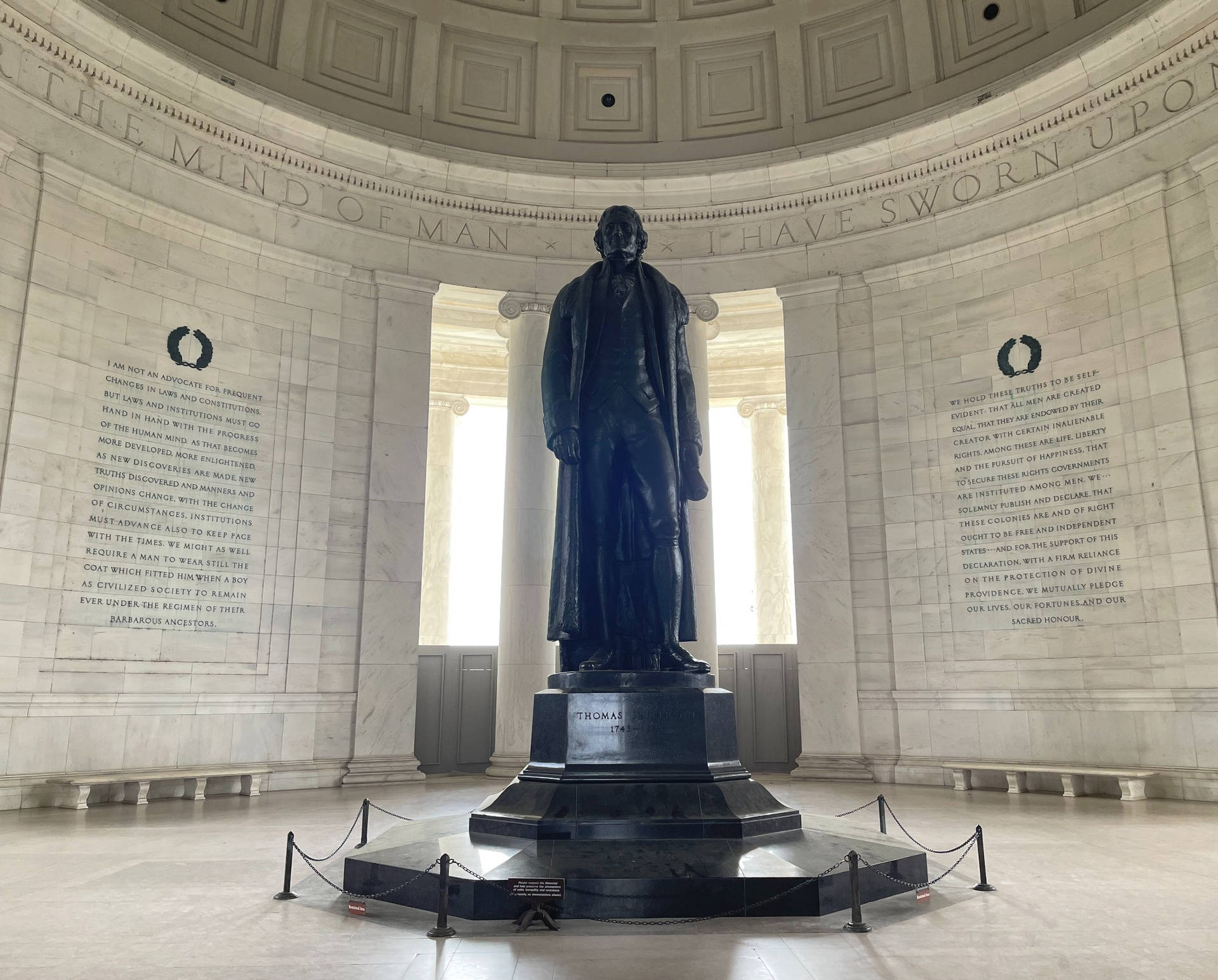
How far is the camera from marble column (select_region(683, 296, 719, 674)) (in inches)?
600

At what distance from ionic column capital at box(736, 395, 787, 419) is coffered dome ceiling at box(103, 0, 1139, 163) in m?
6.40

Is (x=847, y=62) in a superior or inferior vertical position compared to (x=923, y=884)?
superior

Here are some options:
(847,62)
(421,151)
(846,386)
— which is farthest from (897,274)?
(421,151)

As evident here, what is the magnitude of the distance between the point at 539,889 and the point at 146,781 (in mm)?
7927

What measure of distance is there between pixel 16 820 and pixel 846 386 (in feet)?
40.8

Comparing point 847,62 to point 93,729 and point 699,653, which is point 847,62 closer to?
point 699,653

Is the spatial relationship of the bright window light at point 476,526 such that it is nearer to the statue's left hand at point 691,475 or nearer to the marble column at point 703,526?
the marble column at point 703,526

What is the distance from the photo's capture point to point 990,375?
14453 millimetres

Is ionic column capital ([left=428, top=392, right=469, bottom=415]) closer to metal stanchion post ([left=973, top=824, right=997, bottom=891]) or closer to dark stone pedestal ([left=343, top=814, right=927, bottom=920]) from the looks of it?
dark stone pedestal ([left=343, top=814, right=927, bottom=920])

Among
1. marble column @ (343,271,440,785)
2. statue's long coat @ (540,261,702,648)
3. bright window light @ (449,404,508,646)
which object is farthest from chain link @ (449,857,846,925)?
bright window light @ (449,404,508,646)

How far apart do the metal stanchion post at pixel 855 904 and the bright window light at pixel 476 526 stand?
663 inches

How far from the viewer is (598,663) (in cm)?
734

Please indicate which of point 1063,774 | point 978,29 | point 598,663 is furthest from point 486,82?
point 1063,774

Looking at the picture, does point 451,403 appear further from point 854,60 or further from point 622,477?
point 622,477
